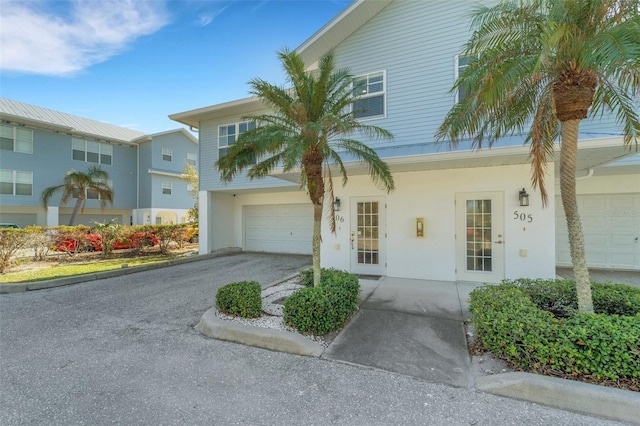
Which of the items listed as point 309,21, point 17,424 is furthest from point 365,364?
→ point 309,21

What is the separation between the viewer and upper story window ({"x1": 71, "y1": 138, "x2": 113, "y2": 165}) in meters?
20.3

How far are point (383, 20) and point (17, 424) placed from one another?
11800mm

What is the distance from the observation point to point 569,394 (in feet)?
9.62

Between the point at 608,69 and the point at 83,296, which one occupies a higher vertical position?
the point at 608,69

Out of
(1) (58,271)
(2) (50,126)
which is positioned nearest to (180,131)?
(2) (50,126)

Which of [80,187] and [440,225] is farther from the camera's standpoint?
[80,187]

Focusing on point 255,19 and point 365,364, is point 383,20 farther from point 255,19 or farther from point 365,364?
point 365,364

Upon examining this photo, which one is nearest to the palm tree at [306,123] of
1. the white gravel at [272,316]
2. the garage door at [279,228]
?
the white gravel at [272,316]

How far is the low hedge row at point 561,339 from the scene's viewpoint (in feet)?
9.86

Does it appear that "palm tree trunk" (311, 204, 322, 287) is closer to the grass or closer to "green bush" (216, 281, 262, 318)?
"green bush" (216, 281, 262, 318)

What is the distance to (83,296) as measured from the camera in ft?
23.1

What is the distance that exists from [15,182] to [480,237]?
85.2ft

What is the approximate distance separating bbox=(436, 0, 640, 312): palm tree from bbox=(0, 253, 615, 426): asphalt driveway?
271 cm

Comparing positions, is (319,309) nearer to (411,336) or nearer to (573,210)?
(411,336)
